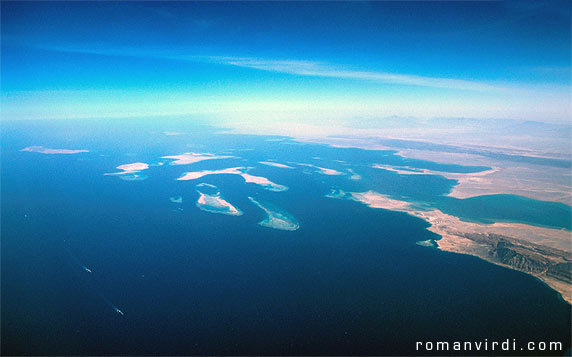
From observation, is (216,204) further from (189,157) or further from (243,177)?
(189,157)

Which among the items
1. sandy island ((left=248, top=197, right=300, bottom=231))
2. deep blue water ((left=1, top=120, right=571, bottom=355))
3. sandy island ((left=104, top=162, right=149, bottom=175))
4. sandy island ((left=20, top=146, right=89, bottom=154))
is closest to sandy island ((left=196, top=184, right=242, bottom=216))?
deep blue water ((left=1, top=120, right=571, bottom=355))

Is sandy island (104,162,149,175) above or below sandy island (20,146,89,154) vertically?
below

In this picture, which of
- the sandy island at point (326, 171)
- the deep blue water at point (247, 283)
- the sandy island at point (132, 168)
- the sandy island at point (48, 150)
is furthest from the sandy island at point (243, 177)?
the sandy island at point (48, 150)

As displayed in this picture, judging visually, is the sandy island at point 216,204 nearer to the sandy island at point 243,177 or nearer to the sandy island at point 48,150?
the sandy island at point 243,177

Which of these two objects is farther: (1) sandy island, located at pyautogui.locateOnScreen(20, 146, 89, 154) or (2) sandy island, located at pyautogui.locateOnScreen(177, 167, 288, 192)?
(1) sandy island, located at pyautogui.locateOnScreen(20, 146, 89, 154)

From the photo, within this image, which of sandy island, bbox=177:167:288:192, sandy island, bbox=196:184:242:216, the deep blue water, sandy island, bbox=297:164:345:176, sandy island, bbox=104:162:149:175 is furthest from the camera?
sandy island, bbox=104:162:149:175

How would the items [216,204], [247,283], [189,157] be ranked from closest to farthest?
[247,283] < [216,204] < [189,157]

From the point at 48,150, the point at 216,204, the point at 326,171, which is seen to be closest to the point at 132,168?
the point at 216,204

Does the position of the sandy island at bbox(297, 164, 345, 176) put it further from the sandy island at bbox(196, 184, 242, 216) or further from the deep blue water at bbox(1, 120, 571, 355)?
the sandy island at bbox(196, 184, 242, 216)
